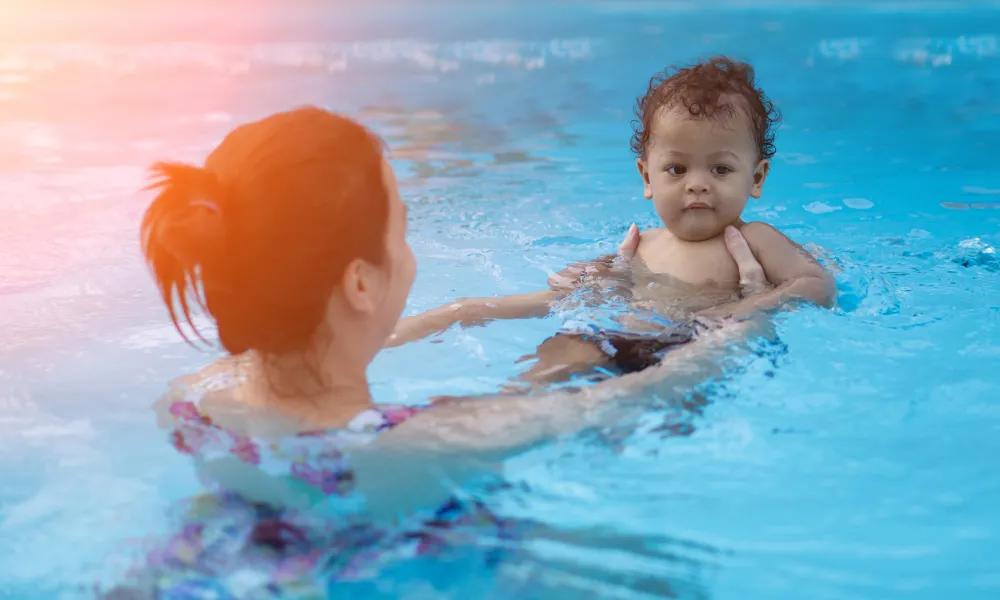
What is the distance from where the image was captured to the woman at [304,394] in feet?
4.95

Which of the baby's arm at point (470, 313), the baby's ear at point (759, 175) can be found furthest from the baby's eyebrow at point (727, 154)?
the baby's arm at point (470, 313)

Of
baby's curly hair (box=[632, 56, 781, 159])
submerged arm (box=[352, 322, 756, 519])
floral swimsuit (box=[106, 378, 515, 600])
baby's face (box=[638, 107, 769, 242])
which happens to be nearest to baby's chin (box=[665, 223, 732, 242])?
baby's face (box=[638, 107, 769, 242])

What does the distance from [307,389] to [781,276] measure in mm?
1505

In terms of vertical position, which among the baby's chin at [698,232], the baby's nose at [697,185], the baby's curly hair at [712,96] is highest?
the baby's curly hair at [712,96]

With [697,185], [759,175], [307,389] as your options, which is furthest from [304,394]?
[759,175]

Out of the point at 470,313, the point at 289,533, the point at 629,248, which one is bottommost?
the point at 289,533

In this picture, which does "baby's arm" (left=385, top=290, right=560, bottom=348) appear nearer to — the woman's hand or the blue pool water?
the blue pool water

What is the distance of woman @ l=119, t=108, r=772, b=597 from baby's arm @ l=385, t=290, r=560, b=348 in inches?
30.0

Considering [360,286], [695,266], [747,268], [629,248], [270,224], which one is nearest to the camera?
[270,224]

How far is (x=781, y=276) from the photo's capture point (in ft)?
8.71

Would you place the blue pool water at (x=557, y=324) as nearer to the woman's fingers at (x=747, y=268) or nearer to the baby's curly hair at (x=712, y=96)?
the woman's fingers at (x=747, y=268)

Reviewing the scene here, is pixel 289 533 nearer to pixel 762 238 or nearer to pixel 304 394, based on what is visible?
pixel 304 394

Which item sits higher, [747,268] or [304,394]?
[747,268]

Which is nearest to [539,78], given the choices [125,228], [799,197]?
[799,197]
